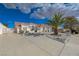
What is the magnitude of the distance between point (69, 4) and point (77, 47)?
0.49 meters

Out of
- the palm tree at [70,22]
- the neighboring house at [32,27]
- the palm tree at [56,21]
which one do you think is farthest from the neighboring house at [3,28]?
the palm tree at [70,22]

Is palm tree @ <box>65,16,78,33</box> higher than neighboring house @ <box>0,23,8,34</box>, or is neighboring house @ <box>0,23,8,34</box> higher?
palm tree @ <box>65,16,78,33</box>

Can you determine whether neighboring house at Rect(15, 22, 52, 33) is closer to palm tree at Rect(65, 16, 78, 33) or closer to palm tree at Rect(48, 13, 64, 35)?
palm tree at Rect(48, 13, 64, 35)

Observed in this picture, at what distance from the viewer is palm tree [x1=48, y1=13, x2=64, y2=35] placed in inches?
104

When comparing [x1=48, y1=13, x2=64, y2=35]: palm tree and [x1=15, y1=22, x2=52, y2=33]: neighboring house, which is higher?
[x1=48, y1=13, x2=64, y2=35]: palm tree

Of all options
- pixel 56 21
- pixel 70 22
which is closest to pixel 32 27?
pixel 56 21

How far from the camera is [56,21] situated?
8.75ft

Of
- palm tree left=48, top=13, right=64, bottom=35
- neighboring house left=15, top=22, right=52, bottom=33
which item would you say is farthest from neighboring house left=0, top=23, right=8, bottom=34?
palm tree left=48, top=13, right=64, bottom=35

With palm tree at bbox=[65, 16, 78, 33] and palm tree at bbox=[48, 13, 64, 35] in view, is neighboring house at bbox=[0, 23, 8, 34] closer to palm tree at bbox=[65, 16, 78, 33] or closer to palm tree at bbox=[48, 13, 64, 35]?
palm tree at bbox=[48, 13, 64, 35]

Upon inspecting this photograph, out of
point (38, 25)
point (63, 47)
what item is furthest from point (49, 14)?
point (63, 47)

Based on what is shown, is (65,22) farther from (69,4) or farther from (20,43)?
(20,43)

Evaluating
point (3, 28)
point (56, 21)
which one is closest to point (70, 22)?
point (56, 21)

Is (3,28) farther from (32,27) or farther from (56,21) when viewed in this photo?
(56,21)

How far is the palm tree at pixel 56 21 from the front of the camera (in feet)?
8.65
